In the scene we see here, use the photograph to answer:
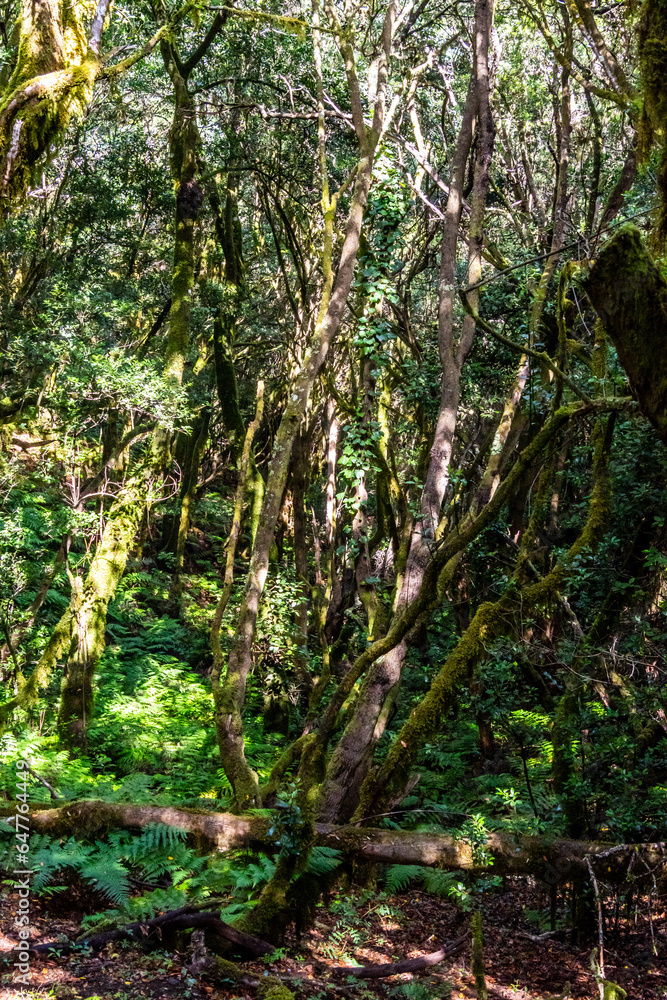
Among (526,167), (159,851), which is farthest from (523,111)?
(159,851)

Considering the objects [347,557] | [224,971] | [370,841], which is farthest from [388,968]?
[347,557]

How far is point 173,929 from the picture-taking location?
5129 mm

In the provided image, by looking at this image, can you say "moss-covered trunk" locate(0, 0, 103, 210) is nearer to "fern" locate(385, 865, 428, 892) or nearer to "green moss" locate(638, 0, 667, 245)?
"green moss" locate(638, 0, 667, 245)

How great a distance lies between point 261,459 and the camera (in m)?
19.8

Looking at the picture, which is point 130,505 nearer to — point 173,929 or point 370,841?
point 370,841

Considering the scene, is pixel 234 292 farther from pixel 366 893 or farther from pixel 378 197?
pixel 366 893

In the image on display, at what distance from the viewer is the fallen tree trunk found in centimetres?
629

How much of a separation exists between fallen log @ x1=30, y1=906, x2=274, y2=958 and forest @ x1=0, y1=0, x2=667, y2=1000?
25mm

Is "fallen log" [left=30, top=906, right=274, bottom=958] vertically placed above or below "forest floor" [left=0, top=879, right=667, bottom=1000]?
above

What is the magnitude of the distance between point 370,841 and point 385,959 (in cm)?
95

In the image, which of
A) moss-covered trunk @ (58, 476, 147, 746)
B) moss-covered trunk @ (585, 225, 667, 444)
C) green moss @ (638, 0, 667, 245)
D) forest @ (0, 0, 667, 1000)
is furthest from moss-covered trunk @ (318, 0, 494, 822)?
green moss @ (638, 0, 667, 245)

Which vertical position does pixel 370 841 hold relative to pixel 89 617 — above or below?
below

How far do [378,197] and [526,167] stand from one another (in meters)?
5.26

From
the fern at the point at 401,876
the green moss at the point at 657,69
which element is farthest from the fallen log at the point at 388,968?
the green moss at the point at 657,69
